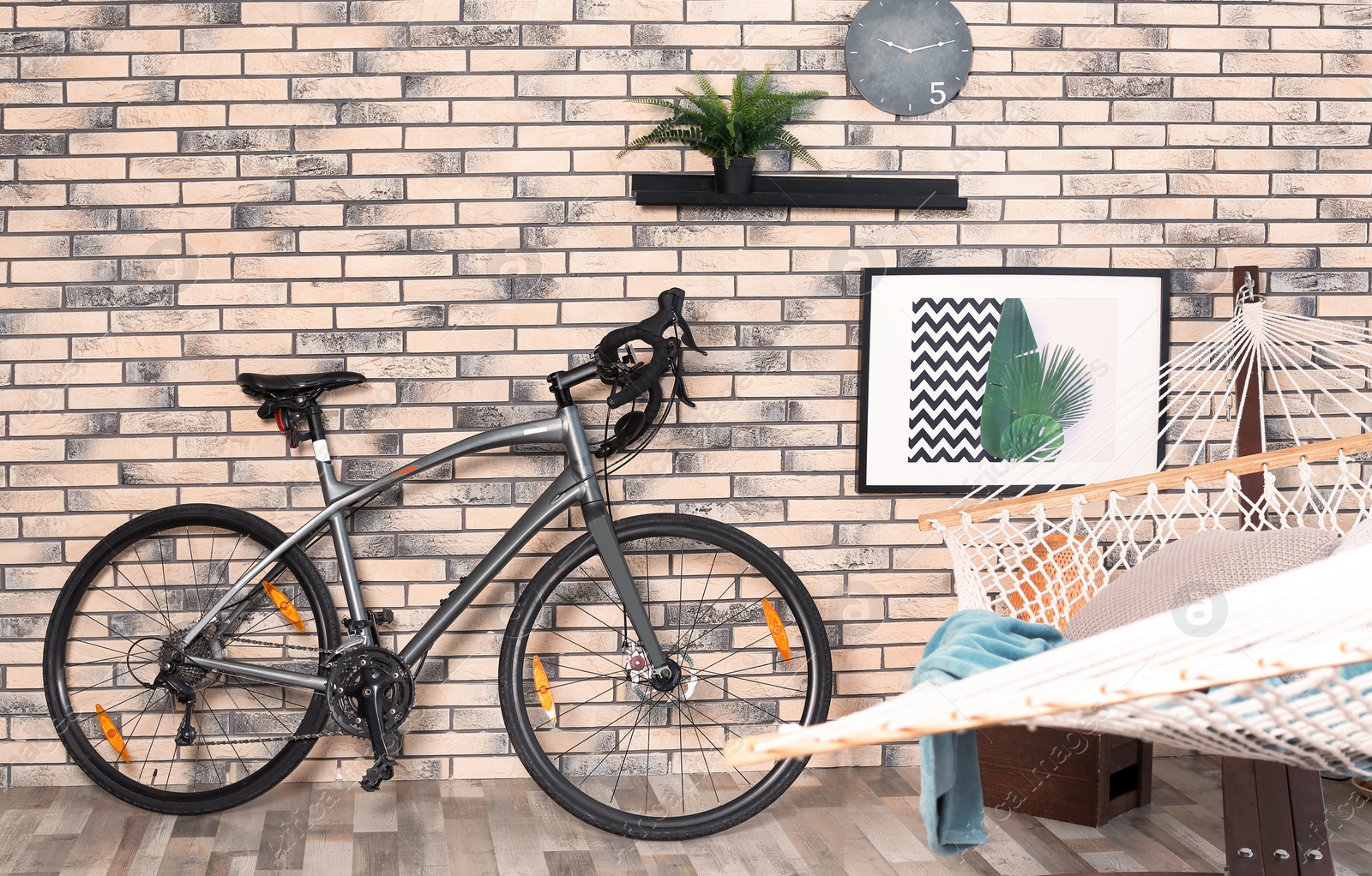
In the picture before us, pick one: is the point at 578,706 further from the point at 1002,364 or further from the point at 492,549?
the point at 1002,364

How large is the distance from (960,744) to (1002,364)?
4.23ft

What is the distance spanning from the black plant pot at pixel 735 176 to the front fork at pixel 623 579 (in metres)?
0.79

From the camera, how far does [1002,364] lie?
2.41 meters

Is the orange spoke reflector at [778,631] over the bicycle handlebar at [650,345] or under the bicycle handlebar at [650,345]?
under

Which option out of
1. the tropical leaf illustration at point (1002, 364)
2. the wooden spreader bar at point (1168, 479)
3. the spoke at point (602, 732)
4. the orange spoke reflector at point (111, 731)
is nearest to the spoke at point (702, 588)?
the spoke at point (602, 732)

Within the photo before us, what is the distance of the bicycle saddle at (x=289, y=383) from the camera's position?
216 centimetres

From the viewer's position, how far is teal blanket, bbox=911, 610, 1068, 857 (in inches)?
49.2

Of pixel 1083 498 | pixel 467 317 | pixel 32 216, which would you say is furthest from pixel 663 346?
pixel 32 216

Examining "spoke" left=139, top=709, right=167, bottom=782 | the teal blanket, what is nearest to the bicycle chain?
"spoke" left=139, top=709, right=167, bottom=782

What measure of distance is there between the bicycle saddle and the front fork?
62 cm

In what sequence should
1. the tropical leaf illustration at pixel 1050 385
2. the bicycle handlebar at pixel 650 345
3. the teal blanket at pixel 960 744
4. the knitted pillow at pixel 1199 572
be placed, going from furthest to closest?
the tropical leaf illustration at pixel 1050 385 → the bicycle handlebar at pixel 650 345 → the knitted pillow at pixel 1199 572 → the teal blanket at pixel 960 744

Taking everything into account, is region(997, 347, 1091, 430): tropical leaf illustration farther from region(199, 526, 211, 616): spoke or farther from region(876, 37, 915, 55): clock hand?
region(199, 526, 211, 616): spoke

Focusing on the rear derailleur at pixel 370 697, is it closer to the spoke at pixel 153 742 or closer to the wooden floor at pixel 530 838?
the wooden floor at pixel 530 838

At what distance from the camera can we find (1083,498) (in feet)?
6.57
